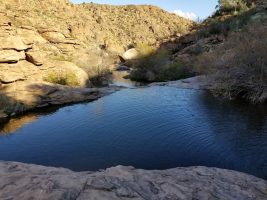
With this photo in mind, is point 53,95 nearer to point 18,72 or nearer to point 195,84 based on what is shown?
point 18,72

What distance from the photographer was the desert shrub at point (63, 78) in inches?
1431

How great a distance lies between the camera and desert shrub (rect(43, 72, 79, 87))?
119 feet

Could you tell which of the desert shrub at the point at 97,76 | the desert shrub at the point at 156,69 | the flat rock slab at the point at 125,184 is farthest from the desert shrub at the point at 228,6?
the flat rock slab at the point at 125,184

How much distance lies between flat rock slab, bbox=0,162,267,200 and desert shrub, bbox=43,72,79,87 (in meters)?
25.1

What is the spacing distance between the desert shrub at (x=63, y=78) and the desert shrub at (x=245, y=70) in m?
15.0

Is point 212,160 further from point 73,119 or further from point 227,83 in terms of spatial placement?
point 227,83

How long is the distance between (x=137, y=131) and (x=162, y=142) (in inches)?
99.2

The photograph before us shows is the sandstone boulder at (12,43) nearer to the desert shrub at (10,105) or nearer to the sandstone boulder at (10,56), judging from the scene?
the sandstone boulder at (10,56)

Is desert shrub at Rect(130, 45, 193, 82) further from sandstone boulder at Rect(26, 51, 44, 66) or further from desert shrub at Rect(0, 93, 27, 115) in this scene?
desert shrub at Rect(0, 93, 27, 115)

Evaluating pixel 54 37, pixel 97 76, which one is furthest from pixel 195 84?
pixel 54 37

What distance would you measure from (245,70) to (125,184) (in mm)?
22477

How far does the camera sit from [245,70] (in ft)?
95.2

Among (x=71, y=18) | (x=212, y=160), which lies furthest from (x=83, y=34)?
(x=212, y=160)

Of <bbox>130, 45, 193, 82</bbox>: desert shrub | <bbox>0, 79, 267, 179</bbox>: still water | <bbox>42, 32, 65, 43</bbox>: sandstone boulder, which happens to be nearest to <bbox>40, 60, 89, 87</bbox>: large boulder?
<bbox>42, 32, 65, 43</bbox>: sandstone boulder
